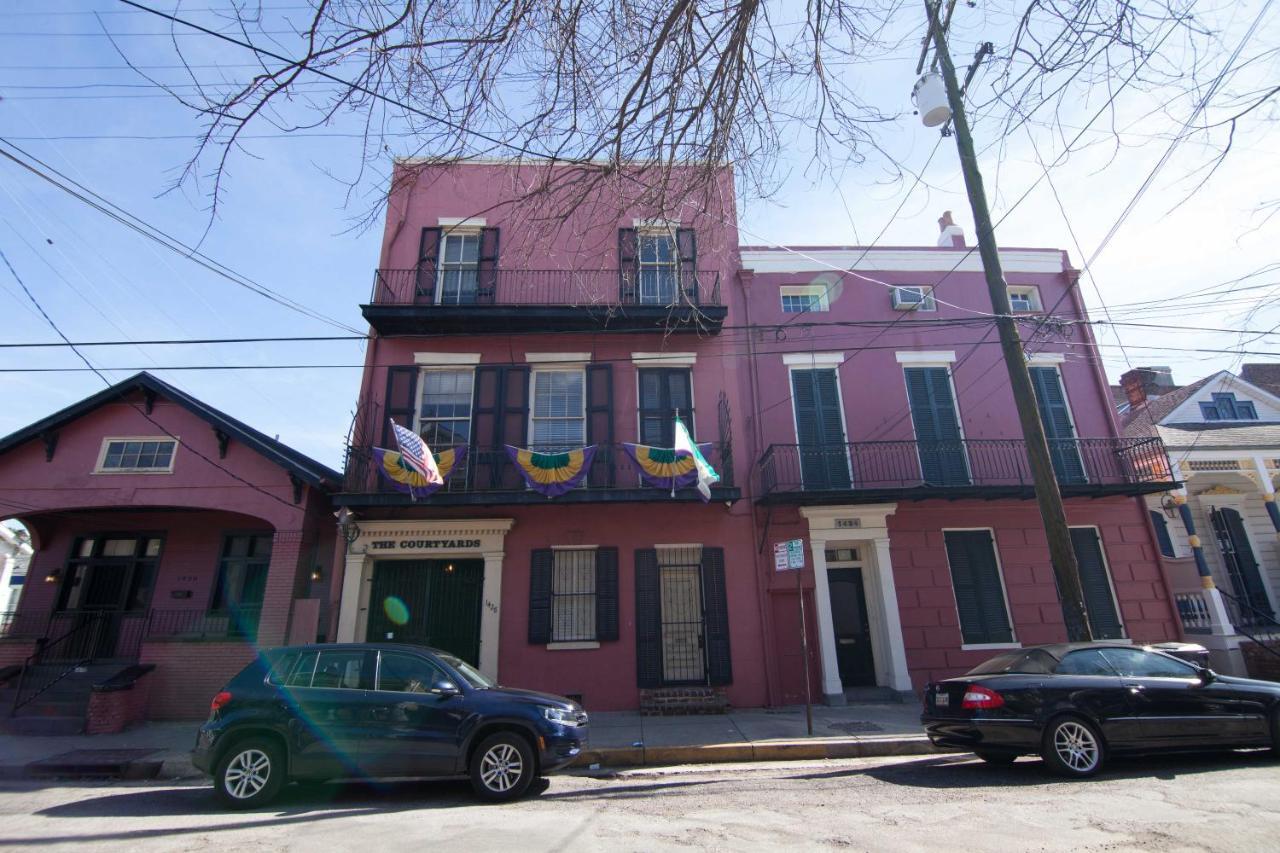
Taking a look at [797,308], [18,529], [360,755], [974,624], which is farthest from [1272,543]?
[18,529]

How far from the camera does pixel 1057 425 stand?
46.2 feet

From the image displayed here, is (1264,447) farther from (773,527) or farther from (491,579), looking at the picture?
(491,579)

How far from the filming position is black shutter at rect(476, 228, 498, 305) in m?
13.8

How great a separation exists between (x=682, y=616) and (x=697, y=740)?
10.3 ft

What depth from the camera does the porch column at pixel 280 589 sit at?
1160 centimetres

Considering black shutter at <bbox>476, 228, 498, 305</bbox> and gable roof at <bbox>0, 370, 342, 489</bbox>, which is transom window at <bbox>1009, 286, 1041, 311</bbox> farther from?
gable roof at <bbox>0, 370, 342, 489</bbox>

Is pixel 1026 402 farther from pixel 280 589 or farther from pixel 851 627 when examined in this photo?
pixel 280 589

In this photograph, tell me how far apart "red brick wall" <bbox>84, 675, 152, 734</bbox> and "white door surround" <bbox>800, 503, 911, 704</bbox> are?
476 inches

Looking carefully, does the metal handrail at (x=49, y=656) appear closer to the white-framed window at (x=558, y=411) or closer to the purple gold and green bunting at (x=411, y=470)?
the purple gold and green bunting at (x=411, y=470)

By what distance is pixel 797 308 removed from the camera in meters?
14.5

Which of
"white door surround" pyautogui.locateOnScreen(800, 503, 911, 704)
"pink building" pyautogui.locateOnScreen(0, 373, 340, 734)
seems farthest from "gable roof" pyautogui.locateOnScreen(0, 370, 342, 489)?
"white door surround" pyautogui.locateOnScreen(800, 503, 911, 704)

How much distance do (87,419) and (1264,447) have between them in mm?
25536

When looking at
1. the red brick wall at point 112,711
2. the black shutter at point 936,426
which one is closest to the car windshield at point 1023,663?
the black shutter at point 936,426

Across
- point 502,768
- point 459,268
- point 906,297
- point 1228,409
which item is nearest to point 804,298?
point 906,297
